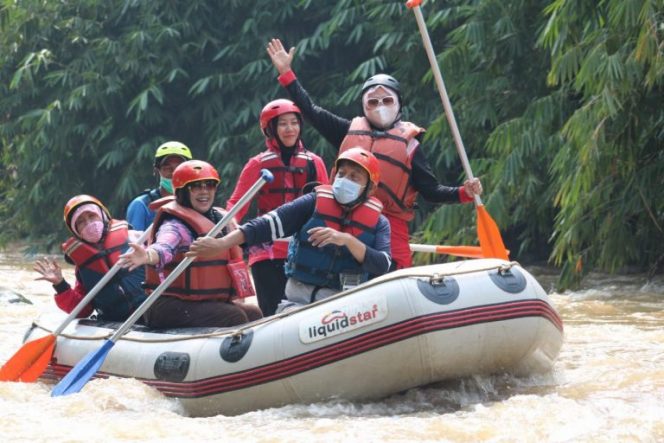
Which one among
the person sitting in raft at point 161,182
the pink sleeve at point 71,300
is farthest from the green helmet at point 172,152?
the pink sleeve at point 71,300

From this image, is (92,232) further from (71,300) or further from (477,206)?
(477,206)

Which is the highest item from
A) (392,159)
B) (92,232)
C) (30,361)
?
(392,159)

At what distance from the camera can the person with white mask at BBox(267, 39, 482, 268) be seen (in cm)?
632

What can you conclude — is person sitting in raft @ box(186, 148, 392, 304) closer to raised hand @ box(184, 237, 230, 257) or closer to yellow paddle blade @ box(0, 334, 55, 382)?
raised hand @ box(184, 237, 230, 257)

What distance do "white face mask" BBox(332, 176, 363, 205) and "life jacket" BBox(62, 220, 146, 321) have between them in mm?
1392

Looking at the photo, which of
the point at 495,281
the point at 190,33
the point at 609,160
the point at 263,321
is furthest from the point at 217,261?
the point at 190,33

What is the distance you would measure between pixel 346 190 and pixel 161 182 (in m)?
1.90

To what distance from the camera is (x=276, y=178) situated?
21.7ft

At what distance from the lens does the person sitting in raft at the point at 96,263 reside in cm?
650

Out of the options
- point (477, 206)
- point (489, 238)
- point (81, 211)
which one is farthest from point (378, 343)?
point (489, 238)

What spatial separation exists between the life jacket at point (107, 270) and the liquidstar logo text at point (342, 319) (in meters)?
1.50

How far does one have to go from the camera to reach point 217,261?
599 centimetres

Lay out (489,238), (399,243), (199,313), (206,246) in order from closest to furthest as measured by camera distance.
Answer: (206,246) → (199,313) → (399,243) → (489,238)

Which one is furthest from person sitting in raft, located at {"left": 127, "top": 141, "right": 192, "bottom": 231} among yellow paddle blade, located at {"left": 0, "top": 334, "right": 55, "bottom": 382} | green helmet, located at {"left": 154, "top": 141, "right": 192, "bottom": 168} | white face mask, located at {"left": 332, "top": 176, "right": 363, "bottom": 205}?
white face mask, located at {"left": 332, "top": 176, "right": 363, "bottom": 205}
